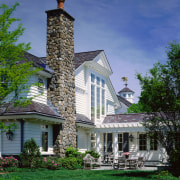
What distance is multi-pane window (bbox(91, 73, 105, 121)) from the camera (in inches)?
989

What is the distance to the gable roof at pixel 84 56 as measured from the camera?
23.8 m

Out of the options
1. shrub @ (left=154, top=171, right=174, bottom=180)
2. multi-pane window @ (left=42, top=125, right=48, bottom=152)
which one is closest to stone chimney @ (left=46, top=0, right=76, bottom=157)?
multi-pane window @ (left=42, top=125, right=48, bottom=152)

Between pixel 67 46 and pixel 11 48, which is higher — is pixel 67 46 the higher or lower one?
the higher one

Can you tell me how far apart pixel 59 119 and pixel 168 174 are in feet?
24.7

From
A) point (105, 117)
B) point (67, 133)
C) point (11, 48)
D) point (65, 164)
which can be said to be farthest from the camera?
point (105, 117)

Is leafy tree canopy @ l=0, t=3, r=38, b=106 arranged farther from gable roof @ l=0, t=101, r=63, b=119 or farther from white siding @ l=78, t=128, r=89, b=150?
white siding @ l=78, t=128, r=89, b=150

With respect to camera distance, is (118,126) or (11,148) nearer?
(11,148)

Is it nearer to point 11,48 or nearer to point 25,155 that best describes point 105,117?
point 25,155

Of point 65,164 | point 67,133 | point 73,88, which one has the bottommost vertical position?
point 65,164

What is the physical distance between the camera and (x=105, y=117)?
27.3 meters

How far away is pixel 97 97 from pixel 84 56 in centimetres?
344

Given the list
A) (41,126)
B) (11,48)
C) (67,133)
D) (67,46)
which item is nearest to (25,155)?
(41,126)

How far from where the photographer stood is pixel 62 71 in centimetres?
2033

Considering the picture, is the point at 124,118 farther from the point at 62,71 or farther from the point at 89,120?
the point at 62,71
